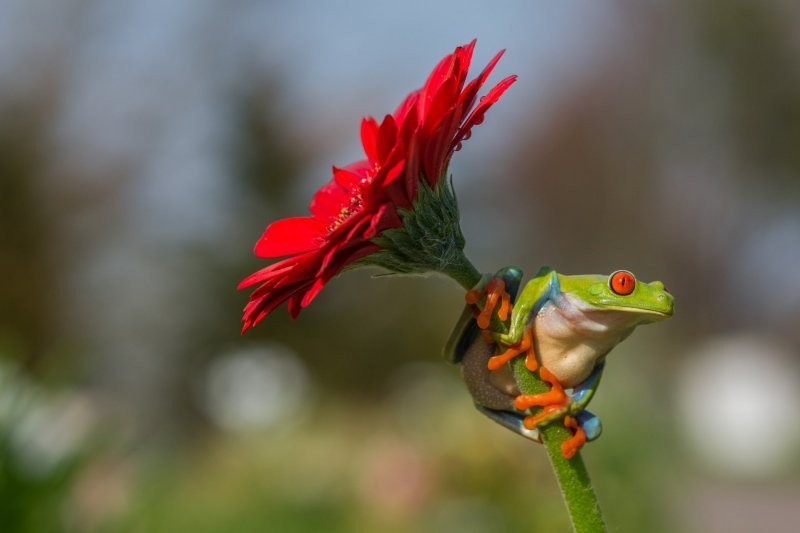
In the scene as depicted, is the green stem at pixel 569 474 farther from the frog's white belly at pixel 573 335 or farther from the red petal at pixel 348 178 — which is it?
the red petal at pixel 348 178

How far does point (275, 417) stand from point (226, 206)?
602 cm

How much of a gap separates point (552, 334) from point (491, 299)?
0.15 feet

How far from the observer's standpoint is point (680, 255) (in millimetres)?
18438

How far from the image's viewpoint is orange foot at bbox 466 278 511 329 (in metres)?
0.64

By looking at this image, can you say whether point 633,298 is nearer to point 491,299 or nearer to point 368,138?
point 491,299

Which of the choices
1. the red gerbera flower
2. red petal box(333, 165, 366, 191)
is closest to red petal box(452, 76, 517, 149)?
the red gerbera flower

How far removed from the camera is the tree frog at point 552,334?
23.9 inches

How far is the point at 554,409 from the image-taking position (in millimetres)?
615

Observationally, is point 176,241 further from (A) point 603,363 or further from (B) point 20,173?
(A) point 603,363

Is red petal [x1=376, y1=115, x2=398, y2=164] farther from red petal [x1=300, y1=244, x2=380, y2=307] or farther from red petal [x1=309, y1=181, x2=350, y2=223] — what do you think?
red petal [x1=309, y1=181, x2=350, y2=223]

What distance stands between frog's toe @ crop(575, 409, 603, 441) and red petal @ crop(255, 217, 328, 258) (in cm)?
26

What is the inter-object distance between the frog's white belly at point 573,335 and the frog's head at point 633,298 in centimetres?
1

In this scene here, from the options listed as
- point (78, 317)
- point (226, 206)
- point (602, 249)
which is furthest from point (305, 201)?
point (602, 249)

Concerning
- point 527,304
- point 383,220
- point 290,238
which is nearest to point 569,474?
point 527,304
